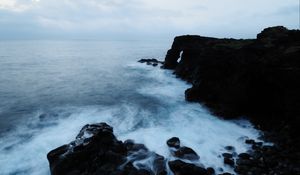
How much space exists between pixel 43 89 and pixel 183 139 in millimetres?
21667

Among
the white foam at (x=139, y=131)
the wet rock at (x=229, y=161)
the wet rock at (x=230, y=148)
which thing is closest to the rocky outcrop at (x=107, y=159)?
the white foam at (x=139, y=131)

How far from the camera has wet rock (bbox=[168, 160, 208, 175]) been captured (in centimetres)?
1283

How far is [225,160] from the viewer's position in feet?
47.2

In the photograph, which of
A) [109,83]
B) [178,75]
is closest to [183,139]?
[109,83]

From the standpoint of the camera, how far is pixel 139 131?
62.6 ft

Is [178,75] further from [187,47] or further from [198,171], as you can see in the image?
[198,171]

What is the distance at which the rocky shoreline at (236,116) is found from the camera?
13234 millimetres

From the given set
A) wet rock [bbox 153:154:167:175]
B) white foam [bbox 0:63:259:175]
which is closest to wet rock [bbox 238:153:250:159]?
white foam [bbox 0:63:259:175]

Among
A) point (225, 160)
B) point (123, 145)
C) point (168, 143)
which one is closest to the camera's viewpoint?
point (225, 160)

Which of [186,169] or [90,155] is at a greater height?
[90,155]

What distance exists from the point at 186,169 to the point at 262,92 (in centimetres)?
1166

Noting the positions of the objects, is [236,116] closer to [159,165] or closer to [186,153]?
[186,153]

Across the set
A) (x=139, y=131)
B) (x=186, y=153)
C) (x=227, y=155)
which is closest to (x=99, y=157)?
(x=186, y=153)

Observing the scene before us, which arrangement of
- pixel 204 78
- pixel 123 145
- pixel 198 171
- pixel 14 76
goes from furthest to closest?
pixel 14 76, pixel 204 78, pixel 123 145, pixel 198 171
